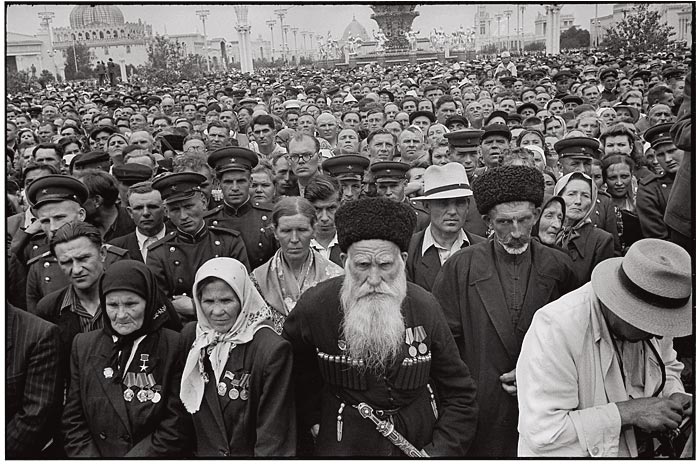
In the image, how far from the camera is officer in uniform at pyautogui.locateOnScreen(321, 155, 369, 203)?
5.64 metres

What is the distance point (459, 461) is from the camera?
9.21 feet

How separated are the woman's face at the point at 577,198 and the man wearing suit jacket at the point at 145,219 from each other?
2.99 meters

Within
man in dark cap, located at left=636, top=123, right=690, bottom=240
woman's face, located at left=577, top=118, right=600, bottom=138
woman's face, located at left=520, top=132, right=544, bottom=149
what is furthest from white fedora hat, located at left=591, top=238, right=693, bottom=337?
woman's face, located at left=577, top=118, right=600, bottom=138

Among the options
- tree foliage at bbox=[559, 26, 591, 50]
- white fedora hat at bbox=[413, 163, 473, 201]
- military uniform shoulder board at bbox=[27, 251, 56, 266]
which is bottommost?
military uniform shoulder board at bbox=[27, 251, 56, 266]

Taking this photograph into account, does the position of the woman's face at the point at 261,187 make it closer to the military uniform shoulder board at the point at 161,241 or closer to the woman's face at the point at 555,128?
the military uniform shoulder board at the point at 161,241

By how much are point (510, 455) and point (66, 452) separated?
7.33 ft

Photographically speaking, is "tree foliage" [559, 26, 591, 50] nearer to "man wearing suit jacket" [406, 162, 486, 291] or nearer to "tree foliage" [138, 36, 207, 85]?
"tree foliage" [138, 36, 207, 85]

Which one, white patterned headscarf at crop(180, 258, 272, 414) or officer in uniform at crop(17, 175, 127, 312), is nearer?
white patterned headscarf at crop(180, 258, 272, 414)

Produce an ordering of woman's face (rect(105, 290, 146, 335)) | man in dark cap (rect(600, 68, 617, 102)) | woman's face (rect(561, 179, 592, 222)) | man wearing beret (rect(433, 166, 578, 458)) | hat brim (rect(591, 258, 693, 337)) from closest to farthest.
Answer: hat brim (rect(591, 258, 693, 337)), woman's face (rect(105, 290, 146, 335)), man wearing beret (rect(433, 166, 578, 458)), woman's face (rect(561, 179, 592, 222)), man in dark cap (rect(600, 68, 617, 102))

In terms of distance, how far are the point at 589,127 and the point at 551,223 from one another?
4650 millimetres

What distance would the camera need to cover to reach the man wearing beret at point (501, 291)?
3.35 metres

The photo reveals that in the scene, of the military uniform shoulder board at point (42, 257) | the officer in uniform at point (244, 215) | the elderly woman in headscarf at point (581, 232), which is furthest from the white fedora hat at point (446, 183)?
the military uniform shoulder board at point (42, 257)

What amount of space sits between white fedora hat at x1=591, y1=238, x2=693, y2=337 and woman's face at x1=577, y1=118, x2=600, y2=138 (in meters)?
6.27

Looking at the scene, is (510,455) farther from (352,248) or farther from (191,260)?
(191,260)
